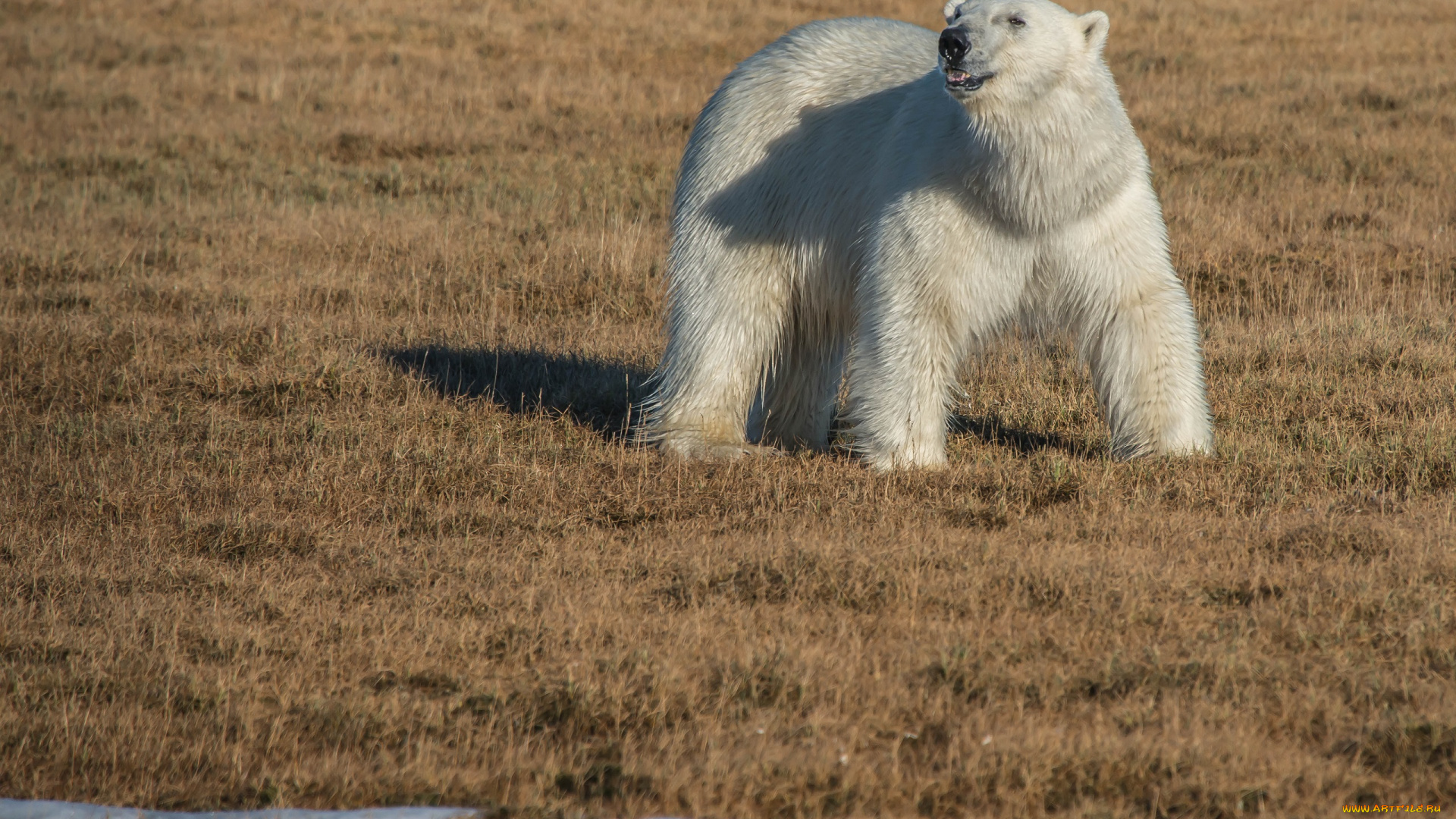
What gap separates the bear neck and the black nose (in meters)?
0.22

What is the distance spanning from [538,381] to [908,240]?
9.46 ft

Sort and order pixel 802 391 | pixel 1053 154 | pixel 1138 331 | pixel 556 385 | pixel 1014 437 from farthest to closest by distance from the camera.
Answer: pixel 556 385
pixel 802 391
pixel 1014 437
pixel 1138 331
pixel 1053 154

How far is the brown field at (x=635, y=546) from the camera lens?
3.51 m

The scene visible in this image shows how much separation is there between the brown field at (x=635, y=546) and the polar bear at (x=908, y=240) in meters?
0.37

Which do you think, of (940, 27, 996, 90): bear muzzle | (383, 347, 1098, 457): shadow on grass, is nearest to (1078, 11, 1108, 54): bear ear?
(940, 27, 996, 90): bear muzzle

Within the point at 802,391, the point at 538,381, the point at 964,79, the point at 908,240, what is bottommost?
the point at 538,381

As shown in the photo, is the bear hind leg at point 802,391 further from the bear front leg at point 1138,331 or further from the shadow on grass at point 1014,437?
the bear front leg at point 1138,331

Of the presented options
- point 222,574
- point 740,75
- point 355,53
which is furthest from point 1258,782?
point 355,53

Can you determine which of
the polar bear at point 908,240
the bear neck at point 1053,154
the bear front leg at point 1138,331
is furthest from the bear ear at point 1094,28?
the bear front leg at point 1138,331

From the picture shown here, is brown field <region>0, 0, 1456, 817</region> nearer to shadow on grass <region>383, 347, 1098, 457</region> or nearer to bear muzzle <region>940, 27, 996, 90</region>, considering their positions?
shadow on grass <region>383, 347, 1098, 457</region>

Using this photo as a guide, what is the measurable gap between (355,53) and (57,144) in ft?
17.6

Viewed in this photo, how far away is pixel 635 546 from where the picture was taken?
515cm

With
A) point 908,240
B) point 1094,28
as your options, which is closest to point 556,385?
point 908,240

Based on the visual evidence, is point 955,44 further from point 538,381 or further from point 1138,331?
point 538,381
